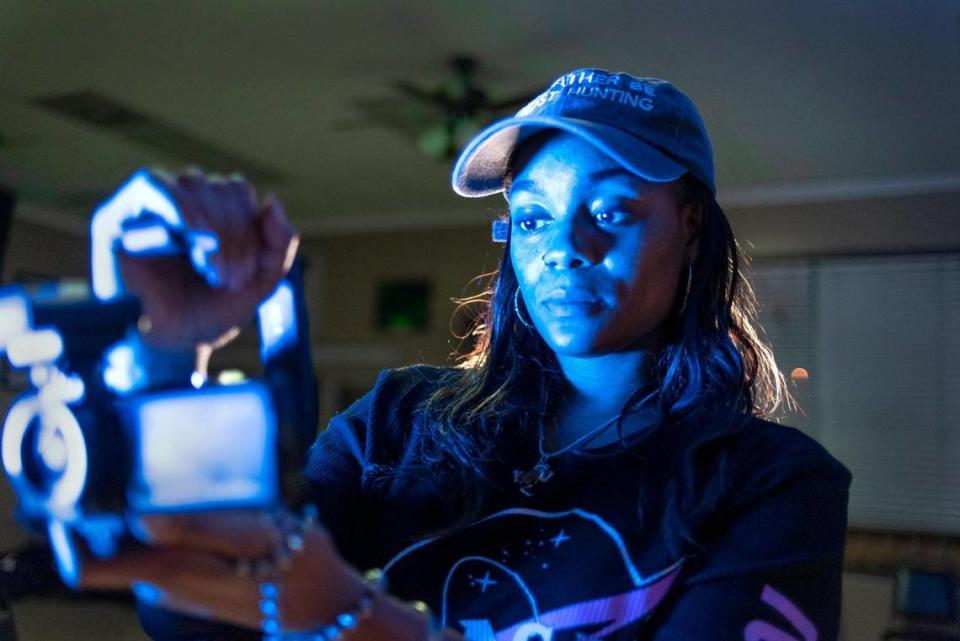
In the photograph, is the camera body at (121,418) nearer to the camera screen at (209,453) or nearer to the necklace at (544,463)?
the camera screen at (209,453)

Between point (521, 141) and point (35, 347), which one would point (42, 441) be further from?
point (521, 141)

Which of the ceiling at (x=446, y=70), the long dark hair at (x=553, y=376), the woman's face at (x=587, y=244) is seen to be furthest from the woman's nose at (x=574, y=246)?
the ceiling at (x=446, y=70)

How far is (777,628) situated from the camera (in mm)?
512

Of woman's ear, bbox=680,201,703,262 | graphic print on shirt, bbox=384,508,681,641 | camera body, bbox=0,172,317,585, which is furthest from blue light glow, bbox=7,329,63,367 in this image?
woman's ear, bbox=680,201,703,262

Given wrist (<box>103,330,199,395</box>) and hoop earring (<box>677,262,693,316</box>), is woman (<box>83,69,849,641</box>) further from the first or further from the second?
wrist (<box>103,330,199,395</box>)

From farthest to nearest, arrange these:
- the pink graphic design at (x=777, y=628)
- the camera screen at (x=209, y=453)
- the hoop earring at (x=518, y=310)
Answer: the hoop earring at (x=518, y=310) < the pink graphic design at (x=777, y=628) < the camera screen at (x=209, y=453)

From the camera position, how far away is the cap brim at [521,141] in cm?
57

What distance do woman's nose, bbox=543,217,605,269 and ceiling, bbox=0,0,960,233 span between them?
5.92ft

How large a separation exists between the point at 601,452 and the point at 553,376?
11cm

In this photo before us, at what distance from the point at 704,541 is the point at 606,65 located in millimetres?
2478

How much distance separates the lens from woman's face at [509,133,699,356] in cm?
58

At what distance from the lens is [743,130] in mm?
3326

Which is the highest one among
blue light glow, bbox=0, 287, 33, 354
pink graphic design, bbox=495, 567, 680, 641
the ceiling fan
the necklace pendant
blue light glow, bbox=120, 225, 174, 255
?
the ceiling fan

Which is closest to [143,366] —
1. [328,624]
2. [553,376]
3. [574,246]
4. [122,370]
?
[122,370]
